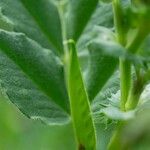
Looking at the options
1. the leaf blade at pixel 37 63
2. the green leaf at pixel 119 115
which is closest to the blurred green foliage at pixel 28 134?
the leaf blade at pixel 37 63

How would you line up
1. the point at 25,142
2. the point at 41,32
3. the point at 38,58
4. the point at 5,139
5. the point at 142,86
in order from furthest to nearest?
the point at 25,142
the point at 5,139
the point at 41,32
the point at 38,58
the point at 142,86

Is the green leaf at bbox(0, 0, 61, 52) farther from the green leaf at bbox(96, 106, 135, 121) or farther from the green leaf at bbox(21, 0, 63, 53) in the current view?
the green leaf at bbox(96, 106, 135, 121)

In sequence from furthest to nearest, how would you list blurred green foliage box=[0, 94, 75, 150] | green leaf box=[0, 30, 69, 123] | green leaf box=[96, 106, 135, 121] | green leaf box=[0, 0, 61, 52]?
blurred green foliage box=[0, 94, 75, 150] < green leaf box=[0, 0, 61, 52] < green leaf box=[0, 30, 69, 123] < green leaf box=[96, 106, 135, 121]

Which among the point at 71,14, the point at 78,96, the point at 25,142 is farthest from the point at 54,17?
the point at 25,142

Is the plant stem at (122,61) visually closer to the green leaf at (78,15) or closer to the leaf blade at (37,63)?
the leaf blade at (37,63)

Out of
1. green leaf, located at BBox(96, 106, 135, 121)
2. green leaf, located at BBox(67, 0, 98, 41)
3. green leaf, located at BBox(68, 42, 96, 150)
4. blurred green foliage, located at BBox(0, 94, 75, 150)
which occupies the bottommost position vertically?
blurred green foliage, located at BBox(0, 94, 75, 150)

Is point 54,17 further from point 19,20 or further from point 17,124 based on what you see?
point 17,124

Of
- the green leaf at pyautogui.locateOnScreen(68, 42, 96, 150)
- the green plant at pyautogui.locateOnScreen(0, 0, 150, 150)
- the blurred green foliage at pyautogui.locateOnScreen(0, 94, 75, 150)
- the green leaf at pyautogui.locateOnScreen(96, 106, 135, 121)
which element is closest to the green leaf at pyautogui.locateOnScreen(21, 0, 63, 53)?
the green plant at pyautogui.locateOnScreen(0, 0, 150, 150)

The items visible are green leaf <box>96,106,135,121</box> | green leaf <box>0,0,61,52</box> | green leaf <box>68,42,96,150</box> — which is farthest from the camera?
green leaf <box>0,0,61,52</box>
